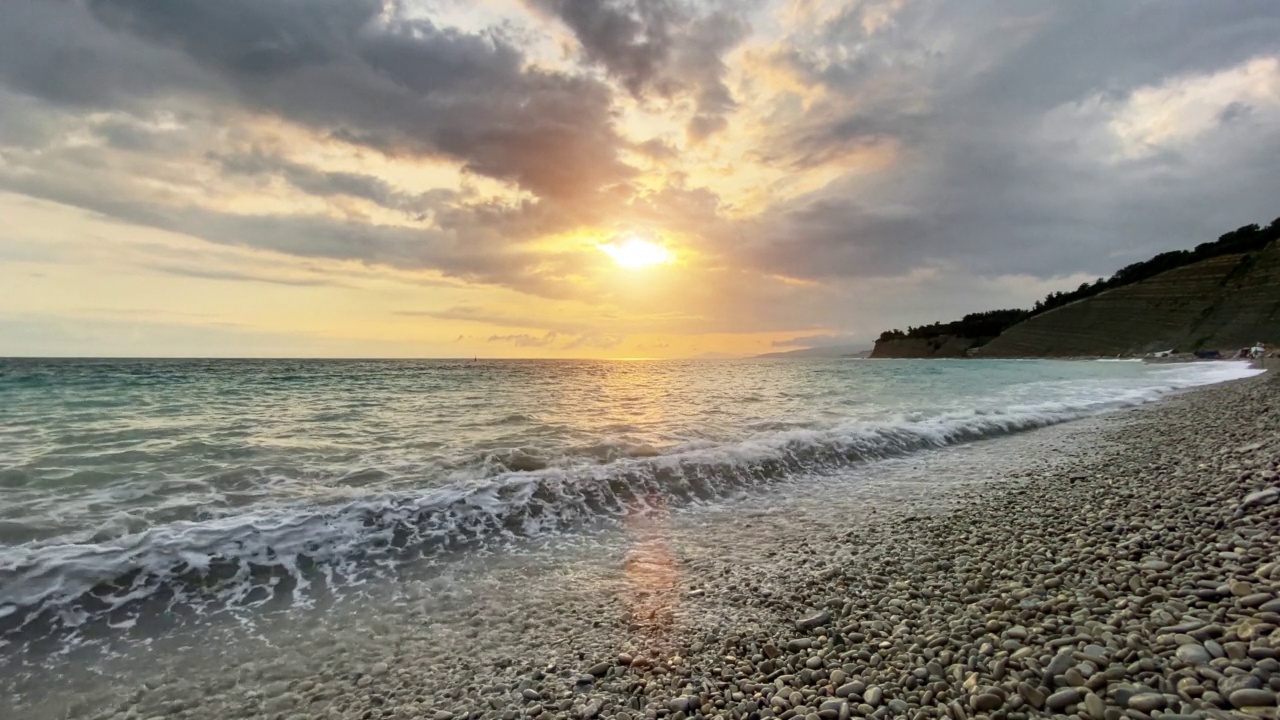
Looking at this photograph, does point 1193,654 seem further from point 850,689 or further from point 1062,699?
point 850,689

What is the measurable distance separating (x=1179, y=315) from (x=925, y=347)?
64.8m

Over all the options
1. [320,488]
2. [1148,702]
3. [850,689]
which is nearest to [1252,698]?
[1148,702]

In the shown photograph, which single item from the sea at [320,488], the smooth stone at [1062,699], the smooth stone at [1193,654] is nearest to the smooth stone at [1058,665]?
the smooth stone at [1062,699]

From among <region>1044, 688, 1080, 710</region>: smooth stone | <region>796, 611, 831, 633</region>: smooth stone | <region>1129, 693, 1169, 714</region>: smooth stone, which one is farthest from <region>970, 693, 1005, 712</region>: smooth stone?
<region>796, 611, 831, 633</region>: smooth stone

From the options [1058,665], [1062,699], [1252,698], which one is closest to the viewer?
[1252,698]

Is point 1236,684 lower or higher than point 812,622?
higher

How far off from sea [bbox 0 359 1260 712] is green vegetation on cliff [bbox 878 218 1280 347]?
334 feet

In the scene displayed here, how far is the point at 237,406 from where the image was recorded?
1952 centimetres

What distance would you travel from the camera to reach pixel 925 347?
144 meters

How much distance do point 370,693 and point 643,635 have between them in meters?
2.09

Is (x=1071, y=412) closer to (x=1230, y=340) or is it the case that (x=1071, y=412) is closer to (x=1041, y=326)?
(x=1230, y=340)

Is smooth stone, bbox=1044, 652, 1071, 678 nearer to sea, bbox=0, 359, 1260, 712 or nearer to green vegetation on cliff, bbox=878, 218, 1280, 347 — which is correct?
sea, bbox=0, 359, 1260, 712

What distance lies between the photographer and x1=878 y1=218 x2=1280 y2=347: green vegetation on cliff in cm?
8331

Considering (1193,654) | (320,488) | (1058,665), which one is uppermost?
(1193,654)
